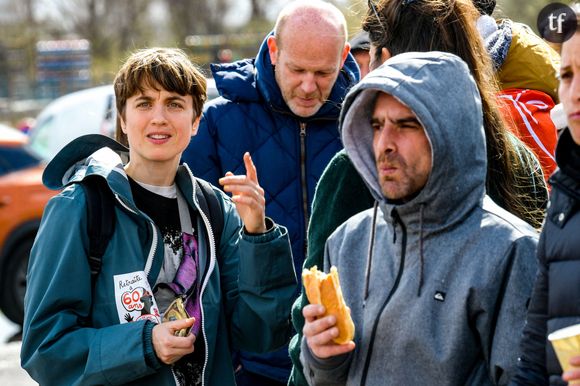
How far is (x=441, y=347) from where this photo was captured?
→ 105 inches

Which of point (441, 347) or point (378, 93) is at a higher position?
point (378, 93)

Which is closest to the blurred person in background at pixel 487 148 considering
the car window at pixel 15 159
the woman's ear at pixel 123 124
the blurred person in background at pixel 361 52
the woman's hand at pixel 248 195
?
the woman's hand at pixel 248 195

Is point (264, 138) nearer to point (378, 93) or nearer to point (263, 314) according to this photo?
point (263, 314)

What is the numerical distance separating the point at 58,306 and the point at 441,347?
130cm

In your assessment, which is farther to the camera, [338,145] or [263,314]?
[338,145]

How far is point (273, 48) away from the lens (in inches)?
177

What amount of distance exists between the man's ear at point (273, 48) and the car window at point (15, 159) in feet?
21.0

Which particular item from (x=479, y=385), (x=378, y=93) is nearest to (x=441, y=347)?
(x=479, y=385)

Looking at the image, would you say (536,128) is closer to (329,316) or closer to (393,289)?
(393,289)

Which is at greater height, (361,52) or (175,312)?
(361,52)

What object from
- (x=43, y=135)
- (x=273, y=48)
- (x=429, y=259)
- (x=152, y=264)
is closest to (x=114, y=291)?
(x=152, y=264)

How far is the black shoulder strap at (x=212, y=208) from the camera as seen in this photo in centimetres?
370
